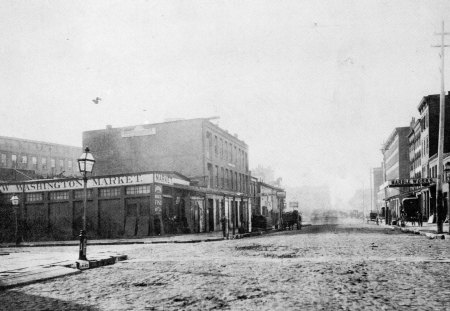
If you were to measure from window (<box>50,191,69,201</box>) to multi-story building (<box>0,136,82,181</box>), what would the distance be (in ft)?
101

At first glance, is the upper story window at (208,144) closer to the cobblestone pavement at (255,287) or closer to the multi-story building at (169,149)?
the multi-story building at (169,149)

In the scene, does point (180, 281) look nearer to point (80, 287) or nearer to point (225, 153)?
point (80, 287)

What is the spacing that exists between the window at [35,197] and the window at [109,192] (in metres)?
5.84

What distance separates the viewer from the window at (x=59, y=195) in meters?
34.9

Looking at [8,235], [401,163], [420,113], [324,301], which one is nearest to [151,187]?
[8,235]

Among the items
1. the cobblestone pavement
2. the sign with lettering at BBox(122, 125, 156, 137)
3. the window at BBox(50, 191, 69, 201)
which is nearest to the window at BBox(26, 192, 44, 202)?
the window at BBox(50, 191, 69, 201)

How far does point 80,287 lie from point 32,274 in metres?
2.38

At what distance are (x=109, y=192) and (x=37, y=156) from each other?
48197mm

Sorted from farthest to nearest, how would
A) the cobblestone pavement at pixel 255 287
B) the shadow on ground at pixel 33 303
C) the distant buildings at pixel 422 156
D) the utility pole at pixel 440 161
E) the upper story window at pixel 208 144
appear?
the upper story window at pixel 208 144 < the distant buildings at pixel 422 156 < the utility pole at pixel 440 161 < the shadow on ground at pixel 33 303 < the cobblestone pavement at pixel 255 287

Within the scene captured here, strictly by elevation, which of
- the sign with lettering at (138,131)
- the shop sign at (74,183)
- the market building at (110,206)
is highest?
the sign with lettering at (138,131)

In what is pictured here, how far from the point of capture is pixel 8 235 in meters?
34.9

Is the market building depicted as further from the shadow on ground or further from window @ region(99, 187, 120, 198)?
the shadow on ground

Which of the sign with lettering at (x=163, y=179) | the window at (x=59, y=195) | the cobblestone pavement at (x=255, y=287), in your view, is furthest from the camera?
the window at (x=59, y=195)

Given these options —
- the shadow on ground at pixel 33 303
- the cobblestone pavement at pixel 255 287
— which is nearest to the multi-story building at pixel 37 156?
the cobblestone pavement at pixel 255 287
